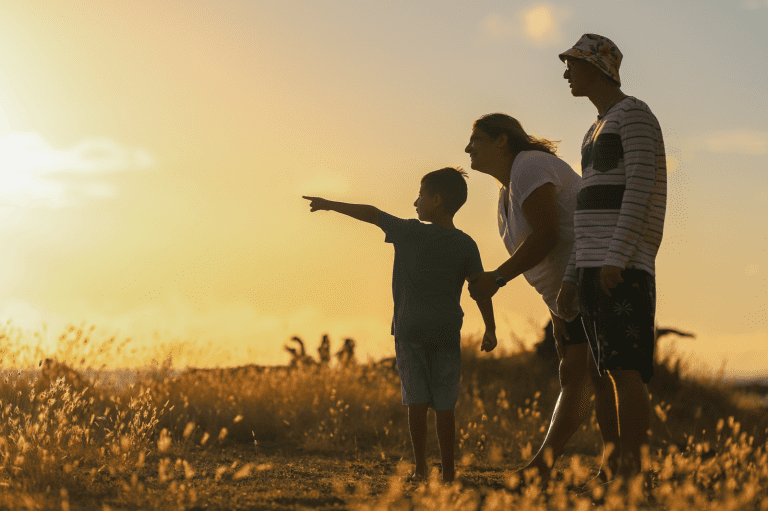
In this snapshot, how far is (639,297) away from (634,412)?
0.52 metres

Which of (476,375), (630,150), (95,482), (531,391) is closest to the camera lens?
(630,150)

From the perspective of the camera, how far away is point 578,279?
3.44m

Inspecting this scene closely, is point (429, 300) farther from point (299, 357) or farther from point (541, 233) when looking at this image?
point (299, 357)

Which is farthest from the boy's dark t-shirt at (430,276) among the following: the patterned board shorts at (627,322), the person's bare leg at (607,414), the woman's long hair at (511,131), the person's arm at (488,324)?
the patterned board shorts at (627,322)

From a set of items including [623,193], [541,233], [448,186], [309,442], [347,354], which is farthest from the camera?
[347,354]

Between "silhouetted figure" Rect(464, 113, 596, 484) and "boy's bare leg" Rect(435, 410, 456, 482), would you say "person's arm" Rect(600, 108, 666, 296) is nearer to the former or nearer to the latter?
"silhouetted figure" Rect(464, 113, 596, 484)

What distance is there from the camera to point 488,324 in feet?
13.7

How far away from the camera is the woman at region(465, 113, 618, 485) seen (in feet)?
12.0

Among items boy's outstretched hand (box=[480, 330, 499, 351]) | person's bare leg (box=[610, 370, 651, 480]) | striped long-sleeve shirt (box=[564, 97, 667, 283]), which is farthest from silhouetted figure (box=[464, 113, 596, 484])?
person's bare leg (box=[610, 370, 651, 480])

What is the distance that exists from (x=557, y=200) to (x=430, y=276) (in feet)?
2.69

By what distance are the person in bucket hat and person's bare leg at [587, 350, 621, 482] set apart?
0.45 metres

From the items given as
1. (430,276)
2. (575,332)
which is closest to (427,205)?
(430,276)

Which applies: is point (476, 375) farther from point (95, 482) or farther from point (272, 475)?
point (95, 482)

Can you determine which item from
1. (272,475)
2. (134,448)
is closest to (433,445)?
(272,475)
